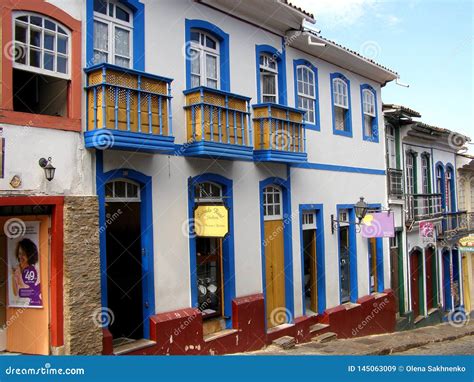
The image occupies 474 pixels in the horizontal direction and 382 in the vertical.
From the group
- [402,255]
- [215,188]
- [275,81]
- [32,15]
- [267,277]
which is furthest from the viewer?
[402,255]

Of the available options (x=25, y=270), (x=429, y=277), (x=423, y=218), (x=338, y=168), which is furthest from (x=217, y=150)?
(x=429, y=277)

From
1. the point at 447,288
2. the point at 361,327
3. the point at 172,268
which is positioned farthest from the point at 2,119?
the point at 447,288

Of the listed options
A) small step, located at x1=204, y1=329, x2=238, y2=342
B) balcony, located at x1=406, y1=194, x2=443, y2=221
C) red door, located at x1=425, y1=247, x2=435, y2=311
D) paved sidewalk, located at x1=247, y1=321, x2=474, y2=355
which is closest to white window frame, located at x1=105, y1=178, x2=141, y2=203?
small step, located at x1=204, y1=329, x2=238, y2=342

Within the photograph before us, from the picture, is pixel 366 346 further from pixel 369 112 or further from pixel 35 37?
pixel 35 37

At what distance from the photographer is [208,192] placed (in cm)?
983

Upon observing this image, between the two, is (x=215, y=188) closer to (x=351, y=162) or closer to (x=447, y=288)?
(x=351, y=162)

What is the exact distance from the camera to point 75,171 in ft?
24.3

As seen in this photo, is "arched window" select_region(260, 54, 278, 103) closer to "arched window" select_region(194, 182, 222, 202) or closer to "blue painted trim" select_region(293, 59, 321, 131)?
"blue painted trim" select_region(293, 59, 321, 131)

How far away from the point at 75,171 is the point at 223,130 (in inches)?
113

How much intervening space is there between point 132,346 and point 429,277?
14310mm

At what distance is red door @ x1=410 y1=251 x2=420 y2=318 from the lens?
17602 millimetres

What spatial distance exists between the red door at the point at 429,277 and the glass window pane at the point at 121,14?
47.6 feet

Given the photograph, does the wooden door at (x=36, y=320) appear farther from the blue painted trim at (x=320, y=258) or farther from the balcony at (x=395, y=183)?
the balcony at (x=395, y=183)

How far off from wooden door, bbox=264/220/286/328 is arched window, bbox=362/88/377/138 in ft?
17.4
